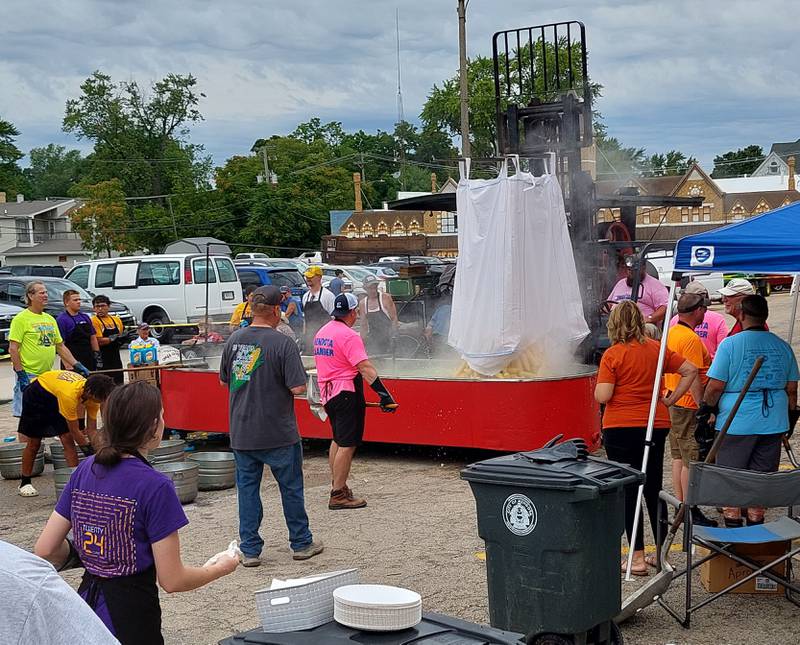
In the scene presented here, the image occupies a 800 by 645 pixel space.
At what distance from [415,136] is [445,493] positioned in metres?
92.4

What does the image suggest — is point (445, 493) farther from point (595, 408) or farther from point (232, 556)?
point (232, 556)

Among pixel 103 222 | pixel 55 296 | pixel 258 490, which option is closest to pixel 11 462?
pixel 258 490

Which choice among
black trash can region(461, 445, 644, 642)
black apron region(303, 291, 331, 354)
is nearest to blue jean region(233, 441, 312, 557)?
black trash can region(461, 445, 644, 642)

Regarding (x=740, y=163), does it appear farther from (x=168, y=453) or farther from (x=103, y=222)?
(x=168, y=453)

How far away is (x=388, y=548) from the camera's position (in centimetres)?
664

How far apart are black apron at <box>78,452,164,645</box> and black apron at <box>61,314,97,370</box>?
349 inches

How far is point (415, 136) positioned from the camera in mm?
98250

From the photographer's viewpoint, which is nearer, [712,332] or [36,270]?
[712,332]

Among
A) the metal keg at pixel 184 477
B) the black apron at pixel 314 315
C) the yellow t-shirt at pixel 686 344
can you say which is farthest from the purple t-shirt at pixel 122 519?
the black apron at pixel 314 315

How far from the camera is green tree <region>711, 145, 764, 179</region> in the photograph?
362ft

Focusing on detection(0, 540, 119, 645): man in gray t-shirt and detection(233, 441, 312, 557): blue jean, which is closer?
detection(0, 540, 119, 645): man in gray t-shirt

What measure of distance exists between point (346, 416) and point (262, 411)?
141 cm

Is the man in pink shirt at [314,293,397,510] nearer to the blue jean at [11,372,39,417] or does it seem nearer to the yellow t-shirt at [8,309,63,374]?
the yellow t-shirt at [8,309,63,374]

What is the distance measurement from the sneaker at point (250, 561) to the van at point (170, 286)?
15.4 m
